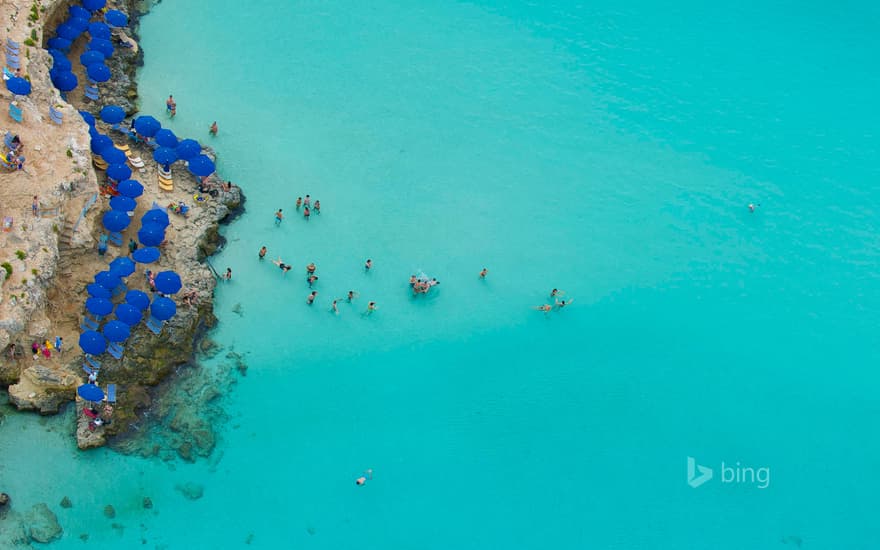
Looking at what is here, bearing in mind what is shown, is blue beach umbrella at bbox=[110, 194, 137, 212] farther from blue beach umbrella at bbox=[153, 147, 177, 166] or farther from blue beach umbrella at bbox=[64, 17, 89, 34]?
blue beach umbrella at bbox=[64, 17, 89, 34]

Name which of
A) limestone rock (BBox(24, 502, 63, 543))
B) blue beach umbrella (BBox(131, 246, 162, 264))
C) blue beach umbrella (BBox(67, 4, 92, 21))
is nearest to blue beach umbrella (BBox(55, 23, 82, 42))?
blue beach umbrella (BBox(67, 4, 92, 21))

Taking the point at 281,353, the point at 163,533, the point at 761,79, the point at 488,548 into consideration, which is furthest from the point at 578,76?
the point at 163,533

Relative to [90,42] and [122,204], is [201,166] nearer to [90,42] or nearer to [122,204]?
[122,204]

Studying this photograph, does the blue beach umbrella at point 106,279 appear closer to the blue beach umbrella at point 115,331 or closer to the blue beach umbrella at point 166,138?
the blue beach umbrella at point 115,331

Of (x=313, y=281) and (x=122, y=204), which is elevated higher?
(x=122, y=204)

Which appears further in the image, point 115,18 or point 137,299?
point 115,18

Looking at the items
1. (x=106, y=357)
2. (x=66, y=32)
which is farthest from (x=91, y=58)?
(x=106, y=357)

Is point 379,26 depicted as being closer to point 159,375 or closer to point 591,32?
point 591,32

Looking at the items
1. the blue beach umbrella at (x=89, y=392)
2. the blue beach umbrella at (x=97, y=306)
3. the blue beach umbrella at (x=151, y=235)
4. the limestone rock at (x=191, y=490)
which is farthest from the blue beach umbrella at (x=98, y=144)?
the limestone rock at (x=191, y=490)

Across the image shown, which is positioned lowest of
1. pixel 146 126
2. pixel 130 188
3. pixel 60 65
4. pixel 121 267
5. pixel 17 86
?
pixel 121 267
